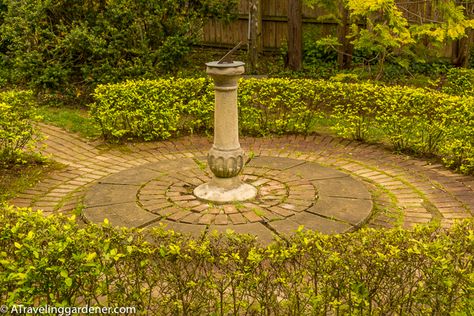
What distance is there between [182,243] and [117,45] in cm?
748

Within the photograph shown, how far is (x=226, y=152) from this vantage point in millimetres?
5598

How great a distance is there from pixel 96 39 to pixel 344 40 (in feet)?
18.2

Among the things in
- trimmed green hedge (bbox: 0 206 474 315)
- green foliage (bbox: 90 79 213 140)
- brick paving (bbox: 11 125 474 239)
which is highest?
green foliage (bbox: 90 79 213 140)

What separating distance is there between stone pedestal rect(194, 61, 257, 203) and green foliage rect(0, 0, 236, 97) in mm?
5087

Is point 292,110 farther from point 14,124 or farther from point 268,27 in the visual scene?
point 268,27

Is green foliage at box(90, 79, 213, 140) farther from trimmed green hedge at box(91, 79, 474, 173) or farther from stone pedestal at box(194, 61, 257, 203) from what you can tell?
stone pedestal at box(194, 61, 257, 203)

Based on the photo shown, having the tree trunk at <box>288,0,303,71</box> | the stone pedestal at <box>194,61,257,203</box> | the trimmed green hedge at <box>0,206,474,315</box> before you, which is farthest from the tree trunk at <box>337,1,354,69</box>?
the trimmed green hedge at <box>0,206,474,315</box>

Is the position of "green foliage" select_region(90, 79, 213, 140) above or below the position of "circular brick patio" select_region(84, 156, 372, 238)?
above

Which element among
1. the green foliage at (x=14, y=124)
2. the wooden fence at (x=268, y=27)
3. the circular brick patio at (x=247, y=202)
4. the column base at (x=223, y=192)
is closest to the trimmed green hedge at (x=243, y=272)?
the circular brick patio at (x=247, y=202)

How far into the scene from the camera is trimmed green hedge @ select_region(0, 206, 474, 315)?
10.5ft

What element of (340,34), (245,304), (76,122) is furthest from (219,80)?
(340,34)

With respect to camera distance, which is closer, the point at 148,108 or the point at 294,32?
the point at 148,108

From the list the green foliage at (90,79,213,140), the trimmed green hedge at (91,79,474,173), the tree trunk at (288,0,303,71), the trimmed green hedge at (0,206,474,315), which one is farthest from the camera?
the tree trunk at (288,0,303,71)

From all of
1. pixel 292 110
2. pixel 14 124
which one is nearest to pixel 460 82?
pixel 292 110
